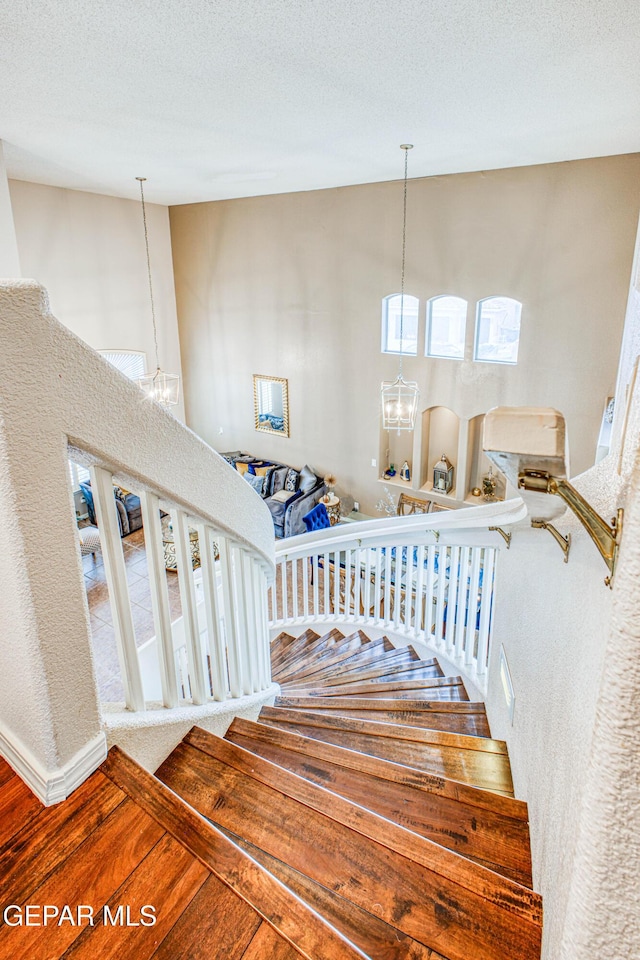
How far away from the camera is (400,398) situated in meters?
7.59

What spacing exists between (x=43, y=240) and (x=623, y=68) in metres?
7.39

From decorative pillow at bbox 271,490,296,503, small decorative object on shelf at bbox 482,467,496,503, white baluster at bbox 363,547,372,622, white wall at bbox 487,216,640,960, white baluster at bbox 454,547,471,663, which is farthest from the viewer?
decorative pillow at bbox 271,490,296,503

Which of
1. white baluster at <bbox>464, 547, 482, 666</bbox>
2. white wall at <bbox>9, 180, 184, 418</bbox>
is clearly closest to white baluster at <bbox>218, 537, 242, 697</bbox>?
white baluster at <bbox>464, 547, 482, 666</bbox>

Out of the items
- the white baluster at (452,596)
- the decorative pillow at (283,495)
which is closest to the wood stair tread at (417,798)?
the white baluster at (452,596)

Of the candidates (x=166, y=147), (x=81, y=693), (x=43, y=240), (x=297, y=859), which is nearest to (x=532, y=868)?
(x=297, y=859)

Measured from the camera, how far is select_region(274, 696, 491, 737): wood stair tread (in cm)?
228

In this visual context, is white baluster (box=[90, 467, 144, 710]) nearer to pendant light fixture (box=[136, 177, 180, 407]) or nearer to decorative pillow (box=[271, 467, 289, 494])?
pendant light fixture (box=[136, 177, 180, 407])

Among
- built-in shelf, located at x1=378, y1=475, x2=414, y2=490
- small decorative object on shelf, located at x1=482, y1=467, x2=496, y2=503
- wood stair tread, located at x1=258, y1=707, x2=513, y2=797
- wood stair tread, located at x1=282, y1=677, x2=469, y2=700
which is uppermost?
wood stair tread, located at x1=258, y1=707, x2=513, y2=797

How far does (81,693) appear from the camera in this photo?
3.85ft

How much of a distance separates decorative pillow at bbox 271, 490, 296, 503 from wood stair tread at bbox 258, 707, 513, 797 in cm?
668

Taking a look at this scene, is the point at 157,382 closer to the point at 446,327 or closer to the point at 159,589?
the point at 446,327

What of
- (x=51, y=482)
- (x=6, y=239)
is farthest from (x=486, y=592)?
(x=6, y=239)

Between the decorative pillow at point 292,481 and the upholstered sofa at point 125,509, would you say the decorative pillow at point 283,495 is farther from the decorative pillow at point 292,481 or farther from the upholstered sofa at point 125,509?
the upholstered sofa at point 125,509

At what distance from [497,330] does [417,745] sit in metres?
6.23
